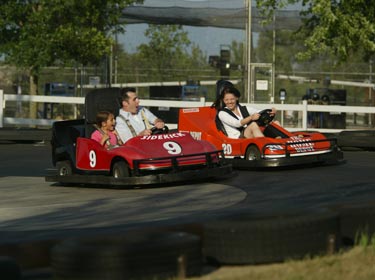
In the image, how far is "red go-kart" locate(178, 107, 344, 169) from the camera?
13.4m

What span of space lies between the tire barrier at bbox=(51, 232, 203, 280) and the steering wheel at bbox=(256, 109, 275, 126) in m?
7.90

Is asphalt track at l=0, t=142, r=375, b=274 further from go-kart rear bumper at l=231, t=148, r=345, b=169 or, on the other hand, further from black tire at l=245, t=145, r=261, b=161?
black tire at l=245, t=145, r=261, b=161

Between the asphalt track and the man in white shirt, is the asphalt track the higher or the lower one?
the lower one

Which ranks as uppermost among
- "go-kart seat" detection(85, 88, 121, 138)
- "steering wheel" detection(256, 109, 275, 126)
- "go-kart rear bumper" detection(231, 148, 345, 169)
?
"go-kart seat" detection(85, 88, 121, 138)

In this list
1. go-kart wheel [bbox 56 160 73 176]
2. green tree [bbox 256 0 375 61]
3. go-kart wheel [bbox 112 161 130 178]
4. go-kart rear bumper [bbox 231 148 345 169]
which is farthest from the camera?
green tree [bbox 256 0 375 61]

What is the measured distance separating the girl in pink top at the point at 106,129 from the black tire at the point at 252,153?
1967 mm

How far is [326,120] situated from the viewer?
27922mm

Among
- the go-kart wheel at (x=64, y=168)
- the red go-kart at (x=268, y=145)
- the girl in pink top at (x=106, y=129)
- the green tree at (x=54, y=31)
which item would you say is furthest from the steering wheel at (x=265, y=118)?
the green tree at (x=54, y=31)

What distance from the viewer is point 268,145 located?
13.5 m

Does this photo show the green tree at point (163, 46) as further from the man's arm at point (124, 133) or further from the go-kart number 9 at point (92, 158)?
the go-kart number 9 at point (92, 158)

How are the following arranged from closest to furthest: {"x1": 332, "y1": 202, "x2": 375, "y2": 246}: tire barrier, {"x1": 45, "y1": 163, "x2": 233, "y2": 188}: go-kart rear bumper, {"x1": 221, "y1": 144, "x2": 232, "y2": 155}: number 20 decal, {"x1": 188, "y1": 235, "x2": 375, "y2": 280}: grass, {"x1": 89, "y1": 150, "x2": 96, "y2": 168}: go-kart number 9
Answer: {"x1": 188, "y1": 235, "x2": 375, "y2": 280}: grass
{"x1": 332, "y1": 202, "x2": 375, "y2": 246}: tire barrier
{"x1": 45, "y1": 163, "x2": 233, "y2": 188}: go-kart rear bumper
{"x1": 89, "y1": 150, "x2": 96, "y2": 168}: go-kart number 9
{"x1": 221, "y1": 144, "x2": 232, "y2": 155}: number 20 decal

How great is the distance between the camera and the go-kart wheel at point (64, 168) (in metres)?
12.7

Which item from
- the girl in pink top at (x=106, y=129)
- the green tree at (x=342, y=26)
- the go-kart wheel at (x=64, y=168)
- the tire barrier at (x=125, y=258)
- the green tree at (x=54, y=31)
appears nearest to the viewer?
the tire barrier at (x=125, y=258)

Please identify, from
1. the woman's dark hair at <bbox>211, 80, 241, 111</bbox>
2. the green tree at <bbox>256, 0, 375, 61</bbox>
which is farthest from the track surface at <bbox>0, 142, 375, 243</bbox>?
the green tree at <bbox>256, 0, 375, 61</bbox>
